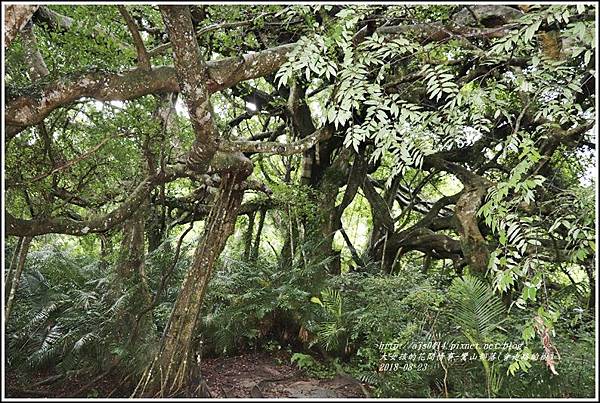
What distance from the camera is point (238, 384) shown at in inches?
182

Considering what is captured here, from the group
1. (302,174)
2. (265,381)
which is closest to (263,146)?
(265,381)

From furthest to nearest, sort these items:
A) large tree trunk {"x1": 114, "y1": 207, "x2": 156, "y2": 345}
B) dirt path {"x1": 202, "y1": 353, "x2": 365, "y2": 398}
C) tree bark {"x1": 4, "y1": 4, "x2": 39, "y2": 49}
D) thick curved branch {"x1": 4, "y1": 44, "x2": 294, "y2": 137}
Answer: large tree trunk {"x1": 114, "y1": 207, "x2": 156, "y2": 345} → dirt path {"x1": 202, "y1": 353, "x2": 365, "y2": 398} → thick curved branch {"x1": 4, "y1": 44, "x2": 294, "y2": 137} → tree bark {"x1": 4, "y1": 4, "x2": 39, "y2": 49}

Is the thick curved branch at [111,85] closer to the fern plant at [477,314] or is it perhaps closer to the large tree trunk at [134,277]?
the large tree trunk at [134,277]

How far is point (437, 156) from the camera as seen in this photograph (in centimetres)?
580

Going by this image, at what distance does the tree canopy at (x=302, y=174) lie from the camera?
284cm

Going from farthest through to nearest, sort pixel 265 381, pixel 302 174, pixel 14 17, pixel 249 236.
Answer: pixel 302 174
pixel 249 236
pixel 265 381
pixel 14 17

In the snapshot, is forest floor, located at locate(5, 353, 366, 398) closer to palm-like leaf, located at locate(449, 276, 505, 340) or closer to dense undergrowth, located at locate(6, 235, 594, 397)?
dense undergrowth, located at locate(6, 235, 594, 397)

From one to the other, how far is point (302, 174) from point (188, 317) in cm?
331

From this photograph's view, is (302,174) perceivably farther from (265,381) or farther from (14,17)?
(14,17)

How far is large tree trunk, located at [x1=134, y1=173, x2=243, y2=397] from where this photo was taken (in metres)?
3.69

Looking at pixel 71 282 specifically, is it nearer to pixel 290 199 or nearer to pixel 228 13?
pixel 290 199

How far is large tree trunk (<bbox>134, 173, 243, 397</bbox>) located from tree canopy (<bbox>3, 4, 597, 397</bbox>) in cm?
2

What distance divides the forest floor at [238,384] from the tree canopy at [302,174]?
0.20 meters

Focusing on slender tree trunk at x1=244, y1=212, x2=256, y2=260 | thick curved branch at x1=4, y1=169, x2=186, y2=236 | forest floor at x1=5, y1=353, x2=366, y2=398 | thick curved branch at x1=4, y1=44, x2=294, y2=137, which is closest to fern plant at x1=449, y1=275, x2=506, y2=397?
forest floor at x1=5, y1=353, x2=366, y2=398
